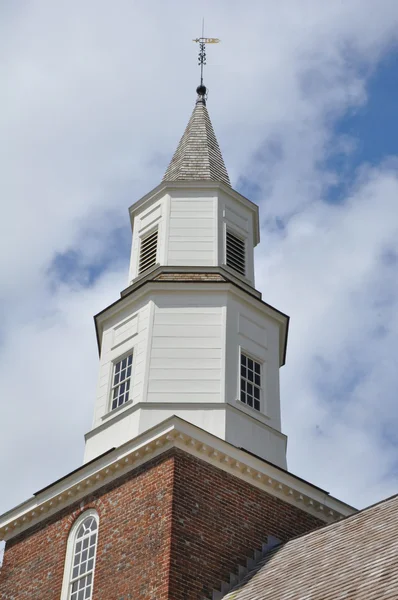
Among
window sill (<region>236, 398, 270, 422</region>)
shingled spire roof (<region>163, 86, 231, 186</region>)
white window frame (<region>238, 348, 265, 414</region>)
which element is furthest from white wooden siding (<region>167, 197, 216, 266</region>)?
window sill (<region>236, 398, 270, 422</region>)

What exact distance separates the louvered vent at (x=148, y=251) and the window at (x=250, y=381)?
13.1ft

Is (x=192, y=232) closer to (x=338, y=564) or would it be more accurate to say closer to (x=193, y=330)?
(x=193, y=330)

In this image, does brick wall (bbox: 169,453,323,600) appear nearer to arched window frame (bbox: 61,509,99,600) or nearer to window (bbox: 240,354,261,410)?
arched window frame (bbox: 61,509,99,600)

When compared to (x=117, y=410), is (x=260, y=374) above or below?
above

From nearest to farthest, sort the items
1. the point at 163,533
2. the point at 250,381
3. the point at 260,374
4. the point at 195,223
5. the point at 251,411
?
1. the point at 163,533
2. the point at 251,411
3. the point at 250,381
4. the point at 260,374
5. the point at 195,223

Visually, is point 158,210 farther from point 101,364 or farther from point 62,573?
Answer: point 62,573

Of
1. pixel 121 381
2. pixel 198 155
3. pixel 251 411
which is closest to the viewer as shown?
pixel 251 411

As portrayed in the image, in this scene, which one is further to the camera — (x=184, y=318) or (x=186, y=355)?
(x=184, y=318)

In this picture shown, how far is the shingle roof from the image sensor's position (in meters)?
15.8

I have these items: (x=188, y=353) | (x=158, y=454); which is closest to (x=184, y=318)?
(x=188, y=353)

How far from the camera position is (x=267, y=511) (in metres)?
21.0

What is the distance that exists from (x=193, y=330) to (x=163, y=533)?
18.4 ft

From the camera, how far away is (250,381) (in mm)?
23047

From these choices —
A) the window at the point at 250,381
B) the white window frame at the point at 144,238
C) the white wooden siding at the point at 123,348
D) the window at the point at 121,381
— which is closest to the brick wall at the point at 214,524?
the window at the point at 250,381
